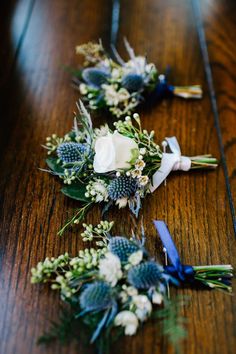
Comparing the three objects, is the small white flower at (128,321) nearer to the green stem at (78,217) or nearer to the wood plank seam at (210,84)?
the green stem at (78,217)

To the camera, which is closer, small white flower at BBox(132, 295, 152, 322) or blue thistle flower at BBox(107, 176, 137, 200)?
small white flower at BBox(132, 295, 152, 322)

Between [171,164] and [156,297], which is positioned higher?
[171,164]

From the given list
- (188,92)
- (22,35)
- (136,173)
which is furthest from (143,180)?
(22,35)

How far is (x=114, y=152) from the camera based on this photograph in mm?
983

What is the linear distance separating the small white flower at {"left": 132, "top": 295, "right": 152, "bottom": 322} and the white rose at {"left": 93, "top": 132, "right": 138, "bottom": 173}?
1.03 feet

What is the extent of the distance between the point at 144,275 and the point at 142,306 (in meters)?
0.06

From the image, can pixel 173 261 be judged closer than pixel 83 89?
Yes

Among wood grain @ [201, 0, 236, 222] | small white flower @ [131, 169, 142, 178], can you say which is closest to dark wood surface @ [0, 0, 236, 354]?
wood grain @ [201, 0, 236, 222]

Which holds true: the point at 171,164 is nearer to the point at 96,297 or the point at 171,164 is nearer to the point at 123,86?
the point at 123,86

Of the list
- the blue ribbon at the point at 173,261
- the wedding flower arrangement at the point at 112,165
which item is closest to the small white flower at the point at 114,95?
the wedding flower arrangement at the point at 112,165

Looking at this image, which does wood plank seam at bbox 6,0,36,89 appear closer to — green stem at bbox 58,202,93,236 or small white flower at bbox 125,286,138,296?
green stem at bbox 58,202,93,236

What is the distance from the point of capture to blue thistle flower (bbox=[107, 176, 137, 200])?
3.37 feet

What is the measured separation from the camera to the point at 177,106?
1.39 metres

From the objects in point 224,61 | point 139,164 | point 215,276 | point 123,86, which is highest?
point 224,61
